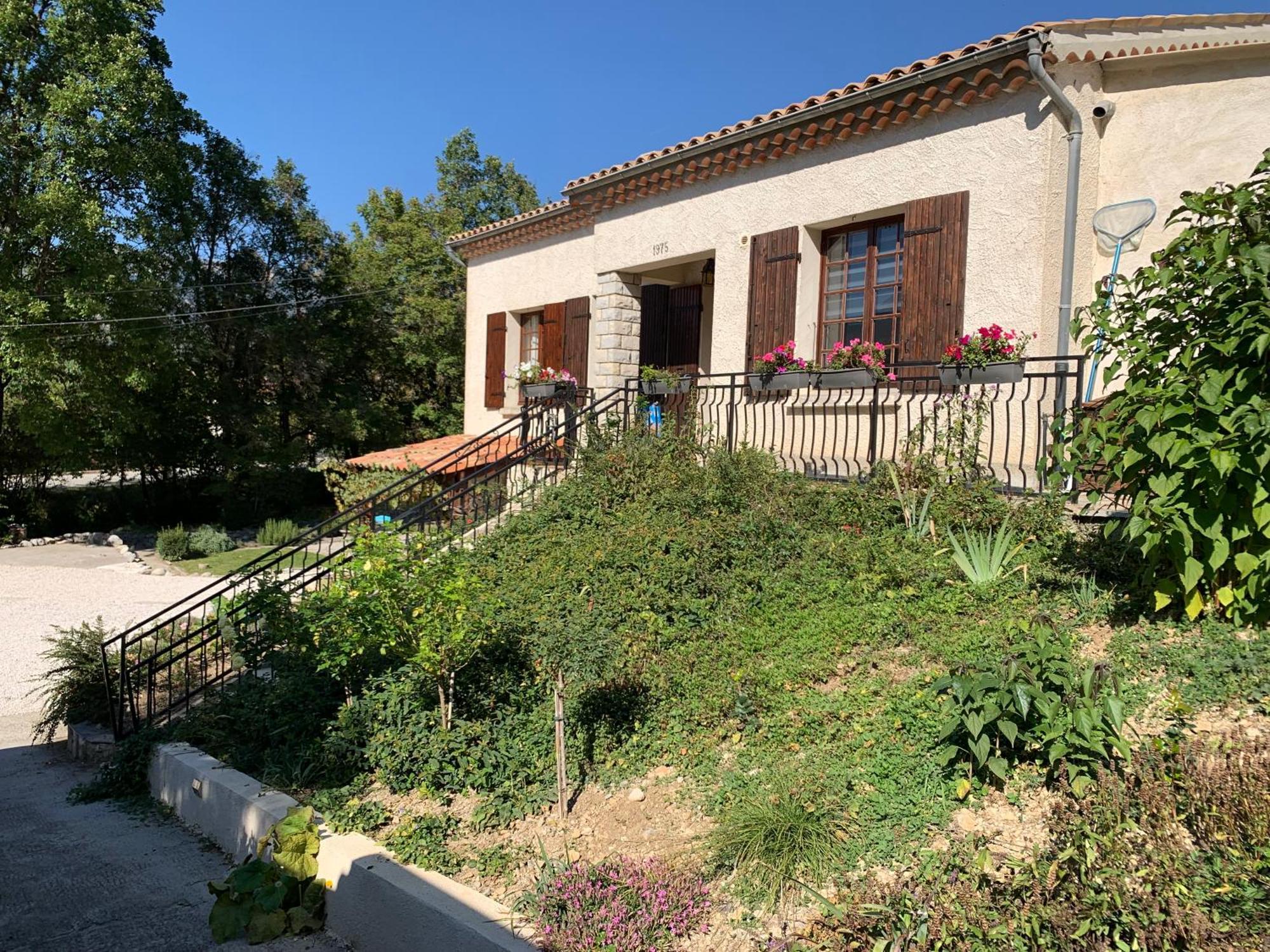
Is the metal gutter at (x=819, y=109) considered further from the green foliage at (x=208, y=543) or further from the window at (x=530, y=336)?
the green foliage at (x=208, y=543)

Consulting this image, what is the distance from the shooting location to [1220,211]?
375 centimetres

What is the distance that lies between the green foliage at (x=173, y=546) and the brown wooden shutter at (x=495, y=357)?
6.47m

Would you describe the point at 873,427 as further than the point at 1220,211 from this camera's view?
Yes

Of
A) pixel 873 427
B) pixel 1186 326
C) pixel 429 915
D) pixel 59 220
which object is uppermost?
pixel 59 220

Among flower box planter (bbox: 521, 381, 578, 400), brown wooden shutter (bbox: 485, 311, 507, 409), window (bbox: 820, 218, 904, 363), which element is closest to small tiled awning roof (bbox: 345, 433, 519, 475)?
brown wooden shutter (bbox: 485, 311, 507, 409)

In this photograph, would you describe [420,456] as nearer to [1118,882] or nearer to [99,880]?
[99,880]

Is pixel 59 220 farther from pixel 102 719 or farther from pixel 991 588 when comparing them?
pixel 991 588

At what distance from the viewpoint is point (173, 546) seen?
1569 centimetres

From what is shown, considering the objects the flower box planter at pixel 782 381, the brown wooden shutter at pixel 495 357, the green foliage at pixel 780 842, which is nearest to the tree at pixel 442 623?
the green foliage at pixel 780 842

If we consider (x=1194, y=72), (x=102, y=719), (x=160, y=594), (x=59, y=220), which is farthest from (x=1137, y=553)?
(x=59, y=220)

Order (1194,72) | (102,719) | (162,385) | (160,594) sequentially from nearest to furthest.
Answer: (102,719) → (1194,72) → (160,594) → (162,385)

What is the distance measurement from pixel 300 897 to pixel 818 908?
2.35 metres

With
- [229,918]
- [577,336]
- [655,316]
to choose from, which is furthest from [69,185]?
[229,918]

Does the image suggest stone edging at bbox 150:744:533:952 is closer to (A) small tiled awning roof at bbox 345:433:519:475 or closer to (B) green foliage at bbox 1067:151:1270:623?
(B) green foliage at bbox 1067:151:1270:623
